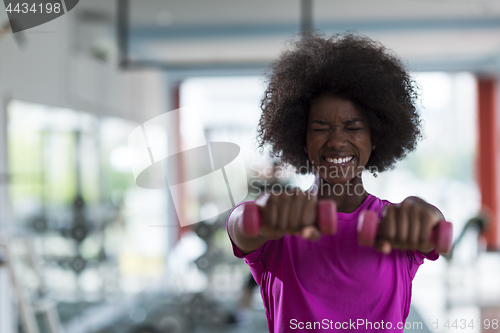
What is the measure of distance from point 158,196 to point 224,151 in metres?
1.83

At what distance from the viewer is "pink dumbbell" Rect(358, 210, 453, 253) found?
19.6 inches

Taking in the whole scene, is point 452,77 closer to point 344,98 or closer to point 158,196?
point 158,196

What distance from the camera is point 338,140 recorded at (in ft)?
2.44

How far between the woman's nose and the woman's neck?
0.32 feet

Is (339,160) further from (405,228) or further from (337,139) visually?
(405,228)

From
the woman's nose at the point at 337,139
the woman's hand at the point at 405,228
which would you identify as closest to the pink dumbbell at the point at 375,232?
the woman's hand at the point at 405,228

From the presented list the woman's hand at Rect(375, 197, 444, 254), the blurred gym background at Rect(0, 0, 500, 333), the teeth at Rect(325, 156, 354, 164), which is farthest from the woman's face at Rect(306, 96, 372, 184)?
the blurred gym background at Rect(0, 0, 500, 333)

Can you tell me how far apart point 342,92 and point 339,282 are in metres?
0.34

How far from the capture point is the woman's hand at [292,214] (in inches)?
20.1

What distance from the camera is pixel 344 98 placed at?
794 mm

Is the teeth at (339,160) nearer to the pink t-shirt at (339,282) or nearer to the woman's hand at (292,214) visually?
the pink t-shirt at (339,282)

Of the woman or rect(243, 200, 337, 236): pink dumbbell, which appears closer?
rect(243, 200, 337, 236): pink dumbbell

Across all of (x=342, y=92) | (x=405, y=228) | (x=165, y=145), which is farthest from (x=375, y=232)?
(x=165, y=145)

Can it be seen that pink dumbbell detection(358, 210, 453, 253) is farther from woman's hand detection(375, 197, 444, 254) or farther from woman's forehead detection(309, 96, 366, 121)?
woman's forehead detection(309, 96, 366, 121)
